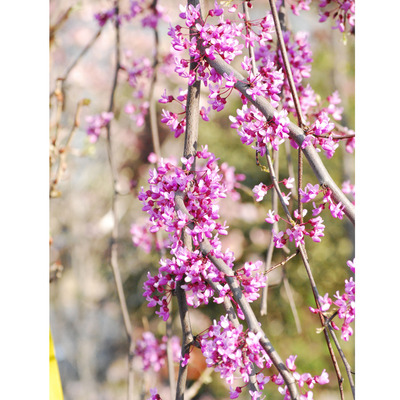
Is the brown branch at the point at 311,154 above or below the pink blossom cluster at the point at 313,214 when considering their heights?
above

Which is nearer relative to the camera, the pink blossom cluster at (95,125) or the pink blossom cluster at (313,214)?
the pink blossom cluster at (313,214)

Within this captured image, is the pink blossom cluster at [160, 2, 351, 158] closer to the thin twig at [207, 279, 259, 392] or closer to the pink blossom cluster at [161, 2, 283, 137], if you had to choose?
the pink blossom cluster at [161, 2, 283, 137]

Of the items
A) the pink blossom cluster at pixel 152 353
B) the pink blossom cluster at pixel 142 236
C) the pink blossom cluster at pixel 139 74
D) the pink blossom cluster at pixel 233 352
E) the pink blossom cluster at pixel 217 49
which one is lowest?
the pink blossom cluster at pixel 152 353

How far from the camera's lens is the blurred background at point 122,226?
135 centimetres

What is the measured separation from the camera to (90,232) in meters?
1.63

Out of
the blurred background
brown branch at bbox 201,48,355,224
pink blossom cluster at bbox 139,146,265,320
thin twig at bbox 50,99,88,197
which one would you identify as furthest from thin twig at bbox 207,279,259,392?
thin twig at bbox 50,99,88,197

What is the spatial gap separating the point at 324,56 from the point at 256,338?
0.91 m

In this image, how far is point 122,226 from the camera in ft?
5.43

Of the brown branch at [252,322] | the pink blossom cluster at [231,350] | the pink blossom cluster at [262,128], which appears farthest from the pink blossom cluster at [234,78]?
the pink blossom cluster at [231,350]

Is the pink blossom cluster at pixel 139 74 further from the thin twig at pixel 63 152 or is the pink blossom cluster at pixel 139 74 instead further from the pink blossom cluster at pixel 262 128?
the pink blossom cluster at pixel 262 128

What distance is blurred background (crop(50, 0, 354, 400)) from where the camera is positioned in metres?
1.35

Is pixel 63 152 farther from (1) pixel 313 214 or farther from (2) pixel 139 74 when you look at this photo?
(1) pixel 313 214

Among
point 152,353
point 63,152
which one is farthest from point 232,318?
point 63,152
